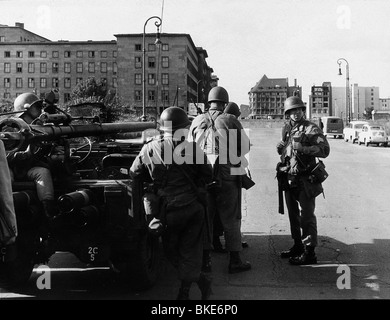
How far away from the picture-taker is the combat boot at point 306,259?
250 inches

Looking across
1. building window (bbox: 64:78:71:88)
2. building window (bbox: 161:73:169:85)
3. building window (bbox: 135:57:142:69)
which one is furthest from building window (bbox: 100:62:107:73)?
building window (bbox: 161:73:169:85)

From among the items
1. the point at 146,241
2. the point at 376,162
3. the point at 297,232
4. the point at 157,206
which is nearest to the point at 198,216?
the point at 157,206

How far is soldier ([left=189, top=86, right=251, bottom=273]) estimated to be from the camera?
6.14 metres

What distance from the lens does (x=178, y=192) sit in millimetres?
4871


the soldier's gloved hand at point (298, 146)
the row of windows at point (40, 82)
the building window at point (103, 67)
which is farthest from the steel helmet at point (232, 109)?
the building window at point (103, 67)

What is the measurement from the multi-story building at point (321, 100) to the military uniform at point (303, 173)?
579 ft

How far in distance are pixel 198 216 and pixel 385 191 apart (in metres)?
9.04

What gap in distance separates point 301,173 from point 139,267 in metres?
2.34

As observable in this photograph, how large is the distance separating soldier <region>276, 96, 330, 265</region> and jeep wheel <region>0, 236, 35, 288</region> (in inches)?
117

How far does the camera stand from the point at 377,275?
5.92 m

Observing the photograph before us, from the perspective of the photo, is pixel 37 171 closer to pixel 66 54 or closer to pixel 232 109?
pixel 232 109

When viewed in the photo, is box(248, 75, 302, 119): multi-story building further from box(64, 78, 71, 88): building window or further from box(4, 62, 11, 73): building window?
box(4, 62, 11, 73): building window
